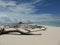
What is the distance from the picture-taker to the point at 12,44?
2.99m

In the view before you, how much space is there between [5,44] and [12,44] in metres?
0.16

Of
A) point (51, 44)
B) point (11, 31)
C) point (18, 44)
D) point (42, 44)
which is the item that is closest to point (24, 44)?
point (18, 44)

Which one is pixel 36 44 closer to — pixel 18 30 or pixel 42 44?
pixel 42 44

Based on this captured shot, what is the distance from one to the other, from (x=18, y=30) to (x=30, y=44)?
5.82 feet

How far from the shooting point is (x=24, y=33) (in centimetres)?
461

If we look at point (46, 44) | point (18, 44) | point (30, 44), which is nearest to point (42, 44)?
point (46, 44)

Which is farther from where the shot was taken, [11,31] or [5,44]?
[11,31]

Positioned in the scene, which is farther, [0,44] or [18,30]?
[18,30]

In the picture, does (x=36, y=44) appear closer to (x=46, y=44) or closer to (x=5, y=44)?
(x=46, y=44)

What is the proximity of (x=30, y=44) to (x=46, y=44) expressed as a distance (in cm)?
37

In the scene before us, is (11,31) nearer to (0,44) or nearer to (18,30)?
(18,30)

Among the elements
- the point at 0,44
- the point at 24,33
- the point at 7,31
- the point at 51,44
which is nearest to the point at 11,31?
the point at 7,31

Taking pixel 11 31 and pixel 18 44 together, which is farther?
pixel 11 31

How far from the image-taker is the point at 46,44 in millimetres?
3025
